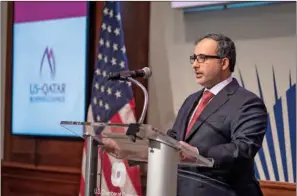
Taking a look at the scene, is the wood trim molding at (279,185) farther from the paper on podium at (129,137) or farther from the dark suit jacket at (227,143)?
the paper on podium at (129,137)

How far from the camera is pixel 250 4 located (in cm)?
343

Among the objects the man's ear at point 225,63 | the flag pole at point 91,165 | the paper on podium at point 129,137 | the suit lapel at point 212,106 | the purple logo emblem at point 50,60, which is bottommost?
the flag pole at point 91,165

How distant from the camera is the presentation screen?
4113mm

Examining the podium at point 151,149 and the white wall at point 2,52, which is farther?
the white wall at point 2,52

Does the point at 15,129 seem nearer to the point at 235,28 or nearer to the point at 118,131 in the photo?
A: the point at 235,28

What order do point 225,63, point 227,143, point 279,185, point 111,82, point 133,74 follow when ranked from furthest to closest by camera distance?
point 111,82 < point 279,185 < point 225,63 < point 227,143 < point 133,74

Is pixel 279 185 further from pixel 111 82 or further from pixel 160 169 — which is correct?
pixel 160 169

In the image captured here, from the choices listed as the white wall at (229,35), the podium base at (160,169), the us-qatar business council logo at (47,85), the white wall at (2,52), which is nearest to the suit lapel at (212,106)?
the podium base at (160,169)

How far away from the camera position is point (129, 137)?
1751 millimetres

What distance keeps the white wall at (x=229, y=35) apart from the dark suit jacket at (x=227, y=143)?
1.29 meters

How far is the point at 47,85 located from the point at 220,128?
253cm

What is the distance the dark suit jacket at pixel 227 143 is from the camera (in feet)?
6.33

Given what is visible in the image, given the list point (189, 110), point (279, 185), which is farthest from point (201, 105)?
point (279, 185)

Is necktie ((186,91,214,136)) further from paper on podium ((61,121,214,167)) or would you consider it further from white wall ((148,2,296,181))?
white wall ((148,2,296,181))
